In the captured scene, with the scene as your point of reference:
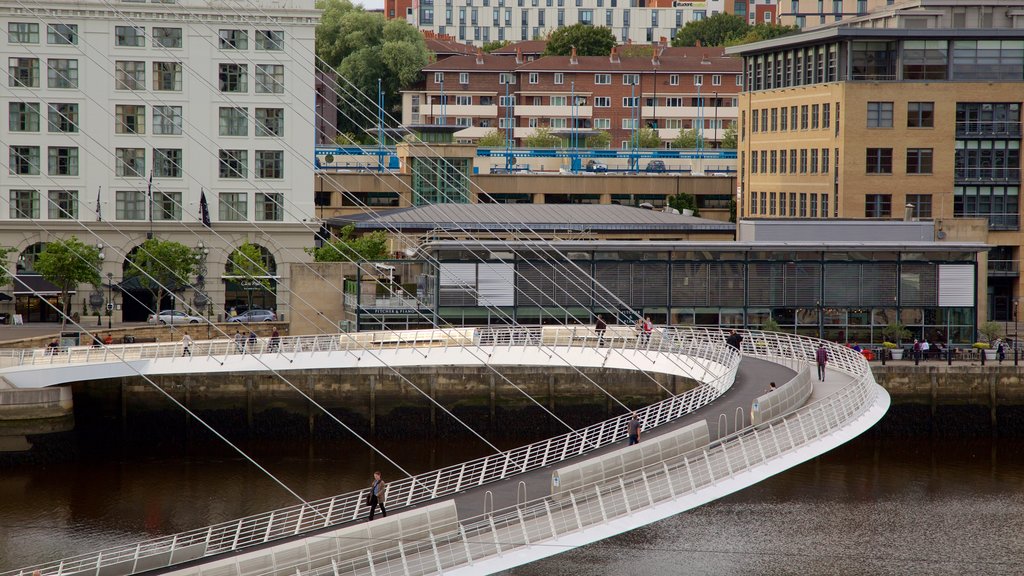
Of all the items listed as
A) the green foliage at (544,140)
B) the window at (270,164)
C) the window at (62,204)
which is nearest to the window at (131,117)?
the window at (62,204)

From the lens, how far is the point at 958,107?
74375mm

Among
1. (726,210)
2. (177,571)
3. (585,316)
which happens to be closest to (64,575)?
(177,571)

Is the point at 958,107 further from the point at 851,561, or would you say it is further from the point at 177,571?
the point at 177,571

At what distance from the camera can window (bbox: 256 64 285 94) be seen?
72562mm

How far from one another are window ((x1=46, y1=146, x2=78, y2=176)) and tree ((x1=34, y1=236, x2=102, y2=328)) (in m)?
5.60

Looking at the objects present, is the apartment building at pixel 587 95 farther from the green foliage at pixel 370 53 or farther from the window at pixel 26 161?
the window at pixel 26 161

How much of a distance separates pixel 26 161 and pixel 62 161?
1.58 m

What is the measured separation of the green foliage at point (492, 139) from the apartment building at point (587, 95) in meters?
1.71

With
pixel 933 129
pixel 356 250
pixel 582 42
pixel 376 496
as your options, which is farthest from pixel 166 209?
pixel 582 42

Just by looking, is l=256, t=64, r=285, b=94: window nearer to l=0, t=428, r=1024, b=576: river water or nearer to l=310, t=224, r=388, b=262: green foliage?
l=310, t=224, r=388, b=262: green foliage

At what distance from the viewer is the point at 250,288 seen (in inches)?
2773

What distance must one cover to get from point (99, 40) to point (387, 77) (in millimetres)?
70626

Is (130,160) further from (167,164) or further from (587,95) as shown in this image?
(587,95)

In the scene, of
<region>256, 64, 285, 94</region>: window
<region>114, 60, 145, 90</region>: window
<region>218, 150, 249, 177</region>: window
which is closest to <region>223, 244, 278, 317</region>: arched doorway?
<region>218, 150, 249, 177</region>: window
